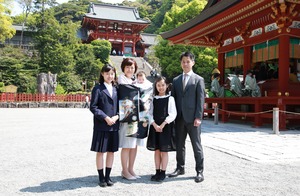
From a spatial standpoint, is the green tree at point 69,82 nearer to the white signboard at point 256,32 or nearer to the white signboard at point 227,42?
the white signboard at point 227,42

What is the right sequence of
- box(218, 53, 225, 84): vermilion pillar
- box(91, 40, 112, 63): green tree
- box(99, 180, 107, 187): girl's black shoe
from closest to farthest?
box(99, 180, 107, 187): girl's black shoe < box(218, 53, 225, 84): vermilion pillar < box(91, 40, 112, 63): green tree

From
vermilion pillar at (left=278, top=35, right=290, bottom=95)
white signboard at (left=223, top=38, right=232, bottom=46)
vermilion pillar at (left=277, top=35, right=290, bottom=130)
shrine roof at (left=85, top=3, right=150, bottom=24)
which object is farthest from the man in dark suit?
shrine roof at (left=85, top=3, right=150, bottom=24)

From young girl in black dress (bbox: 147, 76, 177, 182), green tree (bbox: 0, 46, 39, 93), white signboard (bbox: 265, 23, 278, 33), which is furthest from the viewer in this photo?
green tree (bbox: 0, 46, 39, 93)

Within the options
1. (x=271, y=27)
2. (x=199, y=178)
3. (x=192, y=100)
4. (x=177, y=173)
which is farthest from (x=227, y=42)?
(x=199, y=178)

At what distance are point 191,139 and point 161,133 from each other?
0.45 meters

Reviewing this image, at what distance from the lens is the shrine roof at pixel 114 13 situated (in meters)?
45.8

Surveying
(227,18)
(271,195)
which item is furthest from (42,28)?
(271,195)

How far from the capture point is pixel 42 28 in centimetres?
2866

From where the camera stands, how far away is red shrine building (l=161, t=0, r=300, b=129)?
31.0 feet

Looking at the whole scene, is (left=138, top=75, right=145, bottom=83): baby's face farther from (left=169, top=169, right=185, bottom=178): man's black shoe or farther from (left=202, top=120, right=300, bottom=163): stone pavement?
(left=202, top=120, right=300, bottom=163): stone pavement

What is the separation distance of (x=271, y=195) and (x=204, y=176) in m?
1.00

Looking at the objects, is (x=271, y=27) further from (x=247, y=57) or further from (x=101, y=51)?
(x=101, y=51)

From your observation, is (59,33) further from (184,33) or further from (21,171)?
(21,171)

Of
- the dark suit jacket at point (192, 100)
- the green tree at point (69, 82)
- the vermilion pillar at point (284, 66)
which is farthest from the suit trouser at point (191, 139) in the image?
the green tree at point (69, 82)
